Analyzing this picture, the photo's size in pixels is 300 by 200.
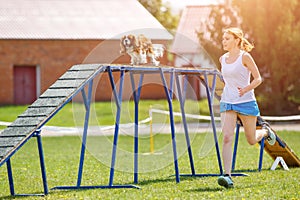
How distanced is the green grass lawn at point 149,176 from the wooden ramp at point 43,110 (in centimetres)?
90

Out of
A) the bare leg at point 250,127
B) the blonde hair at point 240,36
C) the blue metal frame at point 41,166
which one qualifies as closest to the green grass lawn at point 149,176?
the blue metal frame at point 41,166

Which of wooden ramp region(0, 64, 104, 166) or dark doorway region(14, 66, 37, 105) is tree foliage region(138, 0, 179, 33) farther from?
wooden ramp region(0, 64, 104, 166)

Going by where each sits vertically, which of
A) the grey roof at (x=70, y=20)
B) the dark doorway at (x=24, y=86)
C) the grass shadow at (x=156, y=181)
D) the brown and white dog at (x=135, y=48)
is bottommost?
the dark doorway at (x=24, y=86)

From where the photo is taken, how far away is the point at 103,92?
130ft

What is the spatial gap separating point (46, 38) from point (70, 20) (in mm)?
2009

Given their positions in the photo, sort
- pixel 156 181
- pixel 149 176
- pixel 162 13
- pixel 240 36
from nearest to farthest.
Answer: pixel 240 36 < pixel 156 181 < pixel 149 176 < pixel 162 13

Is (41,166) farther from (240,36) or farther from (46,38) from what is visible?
(46,38)

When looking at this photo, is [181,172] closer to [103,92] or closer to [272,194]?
[272,194]

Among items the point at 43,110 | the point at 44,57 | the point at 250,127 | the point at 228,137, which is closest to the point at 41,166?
the point at 43,110

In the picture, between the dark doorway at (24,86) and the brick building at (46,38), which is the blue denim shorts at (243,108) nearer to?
the brick building at (46,38)

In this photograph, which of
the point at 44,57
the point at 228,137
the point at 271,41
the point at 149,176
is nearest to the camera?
the point at 228,137

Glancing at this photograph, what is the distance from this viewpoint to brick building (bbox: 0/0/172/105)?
39.2 m

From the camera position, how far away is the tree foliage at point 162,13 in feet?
187

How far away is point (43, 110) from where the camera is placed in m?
9.27
